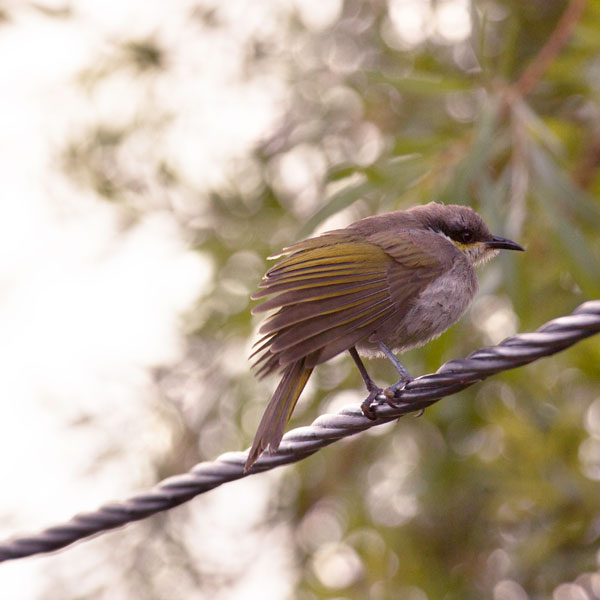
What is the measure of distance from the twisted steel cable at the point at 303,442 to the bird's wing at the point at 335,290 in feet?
1.12

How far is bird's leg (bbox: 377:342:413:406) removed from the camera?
8.96 ft

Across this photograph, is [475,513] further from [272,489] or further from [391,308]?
[391,308]

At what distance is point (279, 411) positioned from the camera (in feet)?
9.83

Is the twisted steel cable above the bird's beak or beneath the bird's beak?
beneath

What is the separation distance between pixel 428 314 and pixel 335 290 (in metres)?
0.51


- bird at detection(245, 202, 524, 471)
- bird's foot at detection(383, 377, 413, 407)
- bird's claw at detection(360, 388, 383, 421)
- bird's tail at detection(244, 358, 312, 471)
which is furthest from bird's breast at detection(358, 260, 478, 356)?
bird's foot at detection(383, 377, 413, 407)

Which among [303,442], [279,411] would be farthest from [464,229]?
[303,442]

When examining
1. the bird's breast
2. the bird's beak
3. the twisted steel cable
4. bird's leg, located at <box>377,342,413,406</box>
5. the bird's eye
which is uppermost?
the bird's eye

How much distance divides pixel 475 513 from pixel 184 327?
7.53 ft

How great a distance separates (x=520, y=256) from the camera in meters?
5.07

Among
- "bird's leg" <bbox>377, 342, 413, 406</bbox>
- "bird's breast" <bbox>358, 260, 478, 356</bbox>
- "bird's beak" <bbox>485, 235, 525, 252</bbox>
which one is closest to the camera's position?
"bird's leg" <bbox>377, 342, 413, 406</bbox>

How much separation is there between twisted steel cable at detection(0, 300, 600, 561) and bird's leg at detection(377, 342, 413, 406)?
0.13 feet

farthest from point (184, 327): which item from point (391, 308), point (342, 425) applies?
point (342, 425)

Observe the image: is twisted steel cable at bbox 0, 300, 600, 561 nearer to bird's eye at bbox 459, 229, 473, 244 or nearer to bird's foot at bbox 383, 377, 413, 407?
bird's foot at bbox 383, 377, 413, 407
